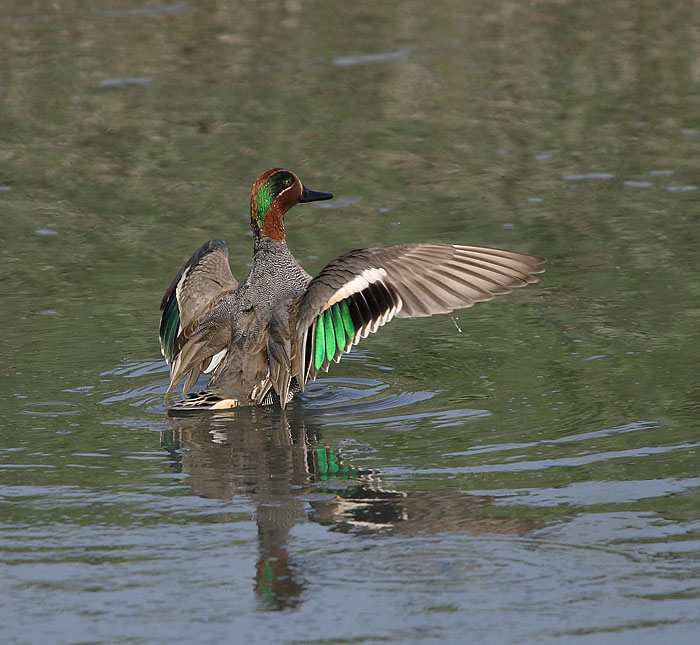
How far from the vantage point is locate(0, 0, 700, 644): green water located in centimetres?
505

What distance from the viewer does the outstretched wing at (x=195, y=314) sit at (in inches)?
312

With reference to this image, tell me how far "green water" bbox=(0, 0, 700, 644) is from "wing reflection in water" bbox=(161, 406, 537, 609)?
2cm

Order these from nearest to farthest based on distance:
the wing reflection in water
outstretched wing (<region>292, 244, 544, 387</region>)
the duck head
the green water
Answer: the green water
the wing reflection in water
outstretched wing (<region>292, 244, 544, 387</region>)
the duck head

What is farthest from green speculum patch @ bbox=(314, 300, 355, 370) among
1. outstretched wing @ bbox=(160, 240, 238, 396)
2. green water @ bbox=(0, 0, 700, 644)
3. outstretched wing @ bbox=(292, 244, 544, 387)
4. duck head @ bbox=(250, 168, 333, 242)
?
duck head @ bbox=(250, 168, 333, 242)

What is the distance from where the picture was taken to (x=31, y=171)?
1256 centimetres

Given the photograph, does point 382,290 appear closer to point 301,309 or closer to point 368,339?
point 301,309

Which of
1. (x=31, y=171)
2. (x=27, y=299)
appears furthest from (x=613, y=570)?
(x=31, y=171)

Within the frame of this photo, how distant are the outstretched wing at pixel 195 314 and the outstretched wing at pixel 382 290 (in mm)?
691

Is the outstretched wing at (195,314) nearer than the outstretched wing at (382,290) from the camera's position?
No

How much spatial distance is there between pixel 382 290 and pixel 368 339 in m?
1.51

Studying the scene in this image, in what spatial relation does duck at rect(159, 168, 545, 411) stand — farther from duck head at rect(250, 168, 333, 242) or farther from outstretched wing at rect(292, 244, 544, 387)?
duck head at rect(250, 168, 333, 242)

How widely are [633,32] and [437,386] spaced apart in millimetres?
9681

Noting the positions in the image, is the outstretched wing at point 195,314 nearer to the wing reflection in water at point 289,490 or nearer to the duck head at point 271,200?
the duck head at point 271,200

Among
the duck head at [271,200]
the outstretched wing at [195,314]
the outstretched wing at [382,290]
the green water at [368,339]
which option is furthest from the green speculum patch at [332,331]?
the duck head at [271,200]
